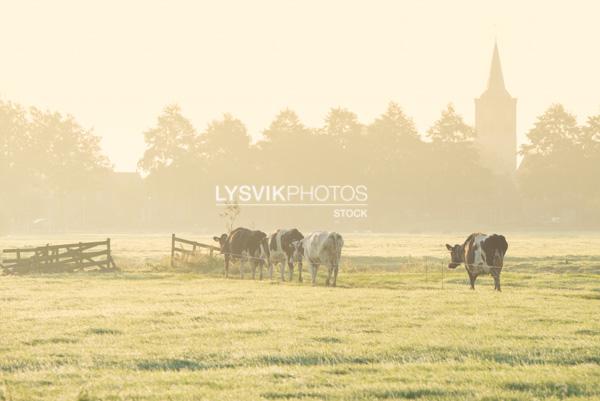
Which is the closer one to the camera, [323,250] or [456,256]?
[323,250]

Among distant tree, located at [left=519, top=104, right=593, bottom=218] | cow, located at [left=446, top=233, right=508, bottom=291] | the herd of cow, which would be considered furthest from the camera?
distant tree, located at [left=519, top=104, right=593, bottom=218]

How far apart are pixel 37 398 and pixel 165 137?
118164 mm

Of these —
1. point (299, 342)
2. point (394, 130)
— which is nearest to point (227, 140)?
point (394, 130)

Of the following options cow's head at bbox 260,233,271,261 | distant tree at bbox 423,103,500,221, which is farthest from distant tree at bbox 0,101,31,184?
cow's head at bbox 260,233,271,261

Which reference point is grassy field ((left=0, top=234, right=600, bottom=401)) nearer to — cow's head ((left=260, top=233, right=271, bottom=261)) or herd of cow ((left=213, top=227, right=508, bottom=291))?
herd of cow ((left=213, top=227, right=508, bottom=291))

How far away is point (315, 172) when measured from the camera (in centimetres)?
12475

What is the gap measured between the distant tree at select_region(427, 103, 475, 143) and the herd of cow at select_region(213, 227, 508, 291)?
8069 cm

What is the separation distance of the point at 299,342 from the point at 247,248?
23.4 m

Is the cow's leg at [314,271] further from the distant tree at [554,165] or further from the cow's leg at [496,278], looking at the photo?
the distant tree at [554,165]

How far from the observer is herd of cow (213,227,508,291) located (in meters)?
33.0

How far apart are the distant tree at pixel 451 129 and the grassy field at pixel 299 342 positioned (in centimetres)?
8881

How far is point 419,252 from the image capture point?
198 ft

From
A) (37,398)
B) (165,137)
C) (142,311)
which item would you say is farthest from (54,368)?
(165,137)

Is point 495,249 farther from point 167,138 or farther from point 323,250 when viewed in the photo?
point 167,138
